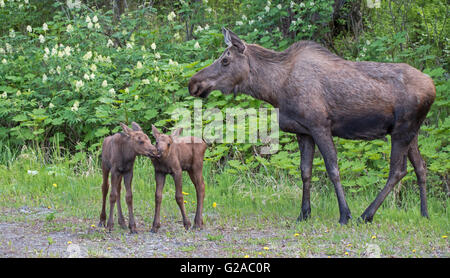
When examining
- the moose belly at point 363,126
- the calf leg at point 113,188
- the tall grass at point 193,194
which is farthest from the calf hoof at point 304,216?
the calf leg at point 113,188

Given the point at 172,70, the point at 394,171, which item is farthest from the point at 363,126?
the point at 172,70

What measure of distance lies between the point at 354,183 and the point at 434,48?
4.09m

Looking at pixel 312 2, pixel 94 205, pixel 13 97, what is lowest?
pixel 94 205

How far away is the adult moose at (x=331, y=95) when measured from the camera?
24.0 ft

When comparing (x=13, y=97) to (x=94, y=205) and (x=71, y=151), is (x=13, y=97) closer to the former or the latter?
(x=71, y=151)

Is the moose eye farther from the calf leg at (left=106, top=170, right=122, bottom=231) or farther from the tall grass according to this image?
the tall grass

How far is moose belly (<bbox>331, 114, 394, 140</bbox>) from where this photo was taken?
739cm

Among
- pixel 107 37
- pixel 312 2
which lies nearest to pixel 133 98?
pixel 107 37

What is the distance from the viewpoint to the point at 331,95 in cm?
742

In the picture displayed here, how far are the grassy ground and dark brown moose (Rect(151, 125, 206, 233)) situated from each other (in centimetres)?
28

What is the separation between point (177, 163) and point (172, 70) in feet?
14.8

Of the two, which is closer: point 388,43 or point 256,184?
point 256,184

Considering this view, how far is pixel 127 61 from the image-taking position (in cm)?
1249

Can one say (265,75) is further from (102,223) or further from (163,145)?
(102,223)
